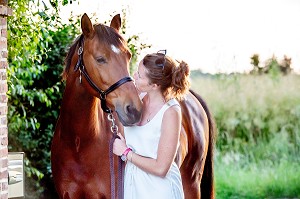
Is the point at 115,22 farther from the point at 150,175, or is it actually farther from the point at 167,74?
the point at 150,175

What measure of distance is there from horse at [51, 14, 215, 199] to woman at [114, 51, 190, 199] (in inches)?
4.3

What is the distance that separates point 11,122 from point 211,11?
2.44m

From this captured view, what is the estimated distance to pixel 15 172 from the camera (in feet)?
15.6

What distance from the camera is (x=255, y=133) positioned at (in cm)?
769

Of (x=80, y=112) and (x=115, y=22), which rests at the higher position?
(x=115, y=22)

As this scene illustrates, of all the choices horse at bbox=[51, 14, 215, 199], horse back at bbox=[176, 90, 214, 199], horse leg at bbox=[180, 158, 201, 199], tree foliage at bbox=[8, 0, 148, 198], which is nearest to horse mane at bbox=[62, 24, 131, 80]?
horse at bbox=[51, 14, 215, 199]

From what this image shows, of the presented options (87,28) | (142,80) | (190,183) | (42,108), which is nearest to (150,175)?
(142,80)

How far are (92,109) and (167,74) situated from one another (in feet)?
2.82

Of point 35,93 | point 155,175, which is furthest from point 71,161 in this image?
point 35,93

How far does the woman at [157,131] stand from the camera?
10.6 ft

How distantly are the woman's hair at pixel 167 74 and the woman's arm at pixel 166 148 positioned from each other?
8 cm

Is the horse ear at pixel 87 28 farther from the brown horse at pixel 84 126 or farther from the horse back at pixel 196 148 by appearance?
the horse back at pixel 196 148

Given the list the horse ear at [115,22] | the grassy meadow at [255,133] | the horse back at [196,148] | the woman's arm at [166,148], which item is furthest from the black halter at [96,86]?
the grassy meadow at [255,133]

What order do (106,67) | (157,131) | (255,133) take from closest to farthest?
(157,131), (106,67), (255,133)
